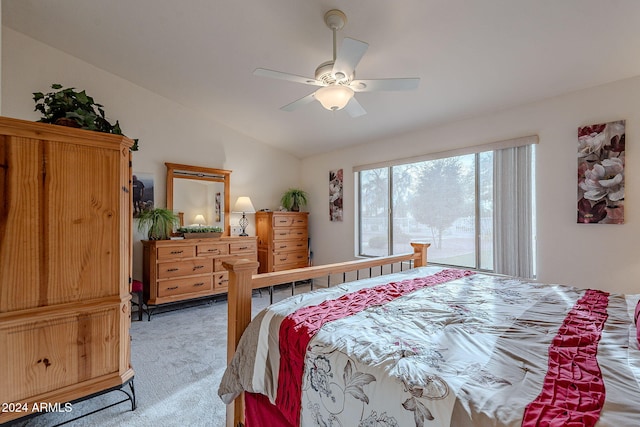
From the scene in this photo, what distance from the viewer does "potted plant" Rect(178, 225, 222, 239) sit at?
3953mm

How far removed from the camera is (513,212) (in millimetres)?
3033

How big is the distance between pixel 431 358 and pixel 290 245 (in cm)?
409

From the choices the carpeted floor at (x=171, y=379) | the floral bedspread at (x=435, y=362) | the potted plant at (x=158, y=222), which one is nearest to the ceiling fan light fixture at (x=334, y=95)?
the floral bedspread at (x=435, y=362)

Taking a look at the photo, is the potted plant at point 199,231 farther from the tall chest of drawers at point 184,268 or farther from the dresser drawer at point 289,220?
the dresser drawer at point 289,220

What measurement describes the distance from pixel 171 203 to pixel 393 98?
3.30 meters

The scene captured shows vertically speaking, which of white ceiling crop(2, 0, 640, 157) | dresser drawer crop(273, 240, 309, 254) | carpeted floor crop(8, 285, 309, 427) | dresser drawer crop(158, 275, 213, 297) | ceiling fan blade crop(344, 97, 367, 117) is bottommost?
carpeted floor crop(8, 285, 309, 427)

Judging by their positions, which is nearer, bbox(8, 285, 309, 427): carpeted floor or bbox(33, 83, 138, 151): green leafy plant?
bbox(33, 83, 138, 151): green leafy plant

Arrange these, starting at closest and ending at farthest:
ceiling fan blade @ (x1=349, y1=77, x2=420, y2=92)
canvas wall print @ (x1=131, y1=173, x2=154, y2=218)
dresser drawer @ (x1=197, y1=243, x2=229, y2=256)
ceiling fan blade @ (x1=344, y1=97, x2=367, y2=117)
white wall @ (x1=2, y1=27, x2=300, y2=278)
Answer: ceiling fan blade @ (x1=349, y1=77, x2=420, y2=92) < ceiling fan blade @ (x1=344, y1=97, x2=367, y2=117) < white wall @ (x1=2, y1=27, x2=300, y2=278) < canvas wall print @ (x1=131, y1=173, x2=154, y2=218) < dresser drawer @ (x1=197, y1=243, x2=229, y2=256)

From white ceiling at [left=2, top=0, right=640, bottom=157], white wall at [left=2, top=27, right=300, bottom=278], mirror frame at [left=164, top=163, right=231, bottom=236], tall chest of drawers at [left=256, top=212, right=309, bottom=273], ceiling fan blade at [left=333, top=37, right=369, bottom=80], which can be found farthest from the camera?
tall chest of drawers at [left=256, top=212, right=309, bottom=273]

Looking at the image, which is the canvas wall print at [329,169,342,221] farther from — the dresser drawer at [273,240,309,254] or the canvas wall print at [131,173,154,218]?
the canvas wall print at [131,173,154,218]

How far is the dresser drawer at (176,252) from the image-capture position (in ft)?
11.9

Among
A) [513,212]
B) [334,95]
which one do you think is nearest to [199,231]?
[334,95]

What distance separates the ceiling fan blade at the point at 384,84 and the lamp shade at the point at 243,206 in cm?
302

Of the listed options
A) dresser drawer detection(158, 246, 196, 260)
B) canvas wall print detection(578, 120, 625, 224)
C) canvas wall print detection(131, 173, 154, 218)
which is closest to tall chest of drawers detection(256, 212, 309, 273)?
dresser drawer detection(158, 246, 196, 260)
